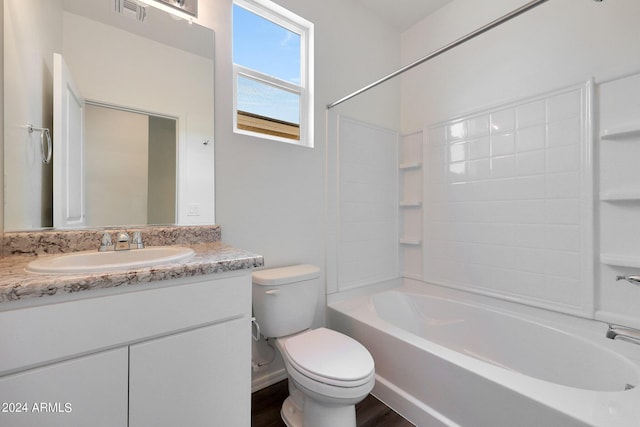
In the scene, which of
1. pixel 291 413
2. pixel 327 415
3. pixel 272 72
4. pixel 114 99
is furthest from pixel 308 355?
pixel 272 72

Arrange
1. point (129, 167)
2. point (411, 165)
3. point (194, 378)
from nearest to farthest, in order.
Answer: point (194, 378), point (129, 167), point (411, 165)

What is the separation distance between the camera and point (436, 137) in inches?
89.1

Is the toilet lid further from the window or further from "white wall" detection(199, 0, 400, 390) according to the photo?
the window

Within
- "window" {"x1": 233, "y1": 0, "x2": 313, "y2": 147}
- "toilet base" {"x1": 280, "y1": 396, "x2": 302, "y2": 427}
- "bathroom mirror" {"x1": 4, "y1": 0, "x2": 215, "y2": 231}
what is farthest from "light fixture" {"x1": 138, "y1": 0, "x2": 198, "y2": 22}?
"toilet base" {"x1": 280, "y1": 396, "x2": 302, "y2": 427}

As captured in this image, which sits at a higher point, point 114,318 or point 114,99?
point 114,99

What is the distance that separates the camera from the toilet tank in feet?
4.79

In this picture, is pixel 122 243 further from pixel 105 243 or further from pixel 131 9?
pixel 131 9

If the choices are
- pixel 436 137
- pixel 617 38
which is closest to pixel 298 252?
pixel 436 137

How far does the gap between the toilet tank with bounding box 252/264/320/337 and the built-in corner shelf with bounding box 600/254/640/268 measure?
1.63 meters

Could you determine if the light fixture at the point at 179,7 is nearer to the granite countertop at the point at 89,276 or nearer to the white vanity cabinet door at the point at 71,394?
the granite countertop at the point at 89,276

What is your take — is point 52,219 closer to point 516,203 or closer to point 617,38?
point 516,203

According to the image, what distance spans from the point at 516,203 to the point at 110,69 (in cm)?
249

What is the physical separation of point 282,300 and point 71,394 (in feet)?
2.95

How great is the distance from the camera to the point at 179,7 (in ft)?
4.65
